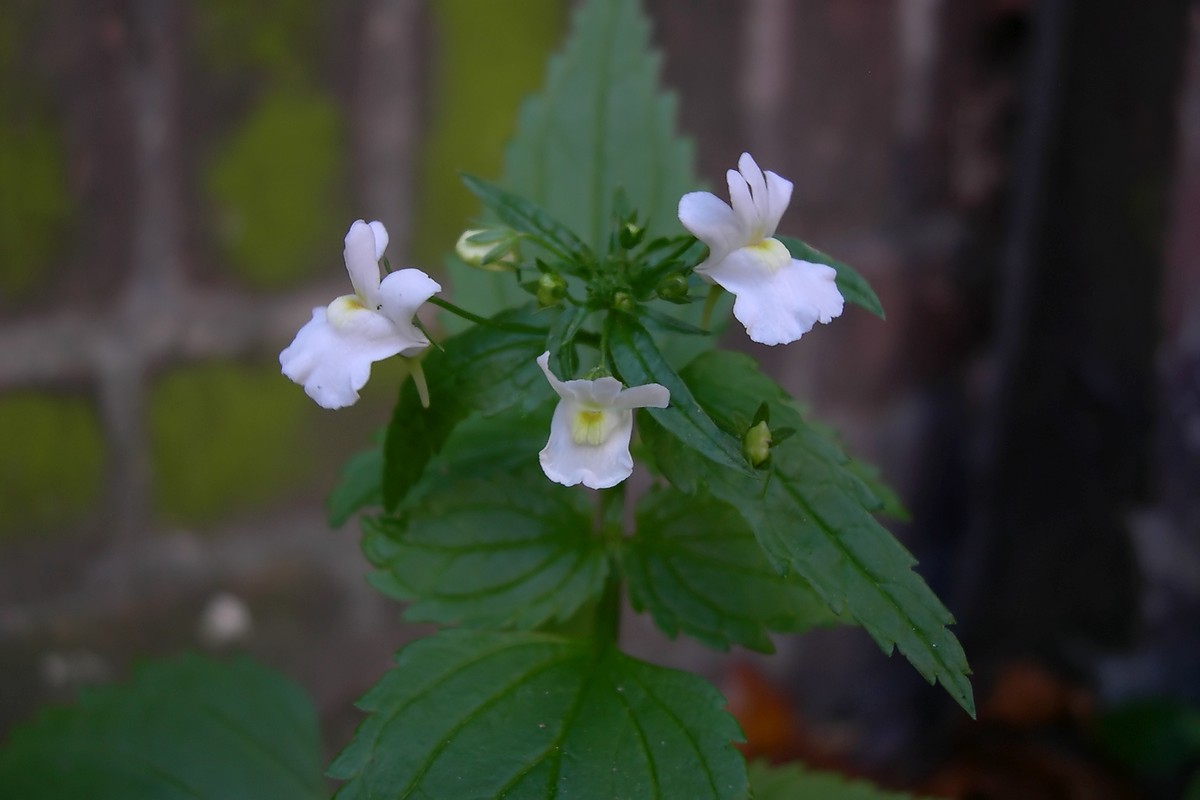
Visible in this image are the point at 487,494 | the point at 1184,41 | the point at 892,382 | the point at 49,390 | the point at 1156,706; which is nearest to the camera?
the point at 487,494

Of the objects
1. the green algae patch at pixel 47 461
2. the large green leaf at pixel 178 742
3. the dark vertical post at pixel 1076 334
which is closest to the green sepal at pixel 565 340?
the large green leaf at pixel 178 742

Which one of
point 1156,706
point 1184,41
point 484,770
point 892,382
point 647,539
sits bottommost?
point 1156,706

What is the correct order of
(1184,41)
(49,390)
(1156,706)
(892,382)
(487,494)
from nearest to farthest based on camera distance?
1. (487,494)
2. (49,390)
3. (1184,41)
4. (1156,706)
5. (892,382)

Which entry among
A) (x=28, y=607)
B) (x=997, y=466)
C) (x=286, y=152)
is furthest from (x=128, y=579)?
(x=997, y=466)

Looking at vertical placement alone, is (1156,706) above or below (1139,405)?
below

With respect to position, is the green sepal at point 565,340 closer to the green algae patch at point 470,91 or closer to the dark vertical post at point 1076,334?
the green algae patch at point 470,91

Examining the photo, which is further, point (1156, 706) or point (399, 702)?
point (1156, 706)

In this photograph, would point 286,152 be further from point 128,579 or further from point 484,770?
point 484,770
